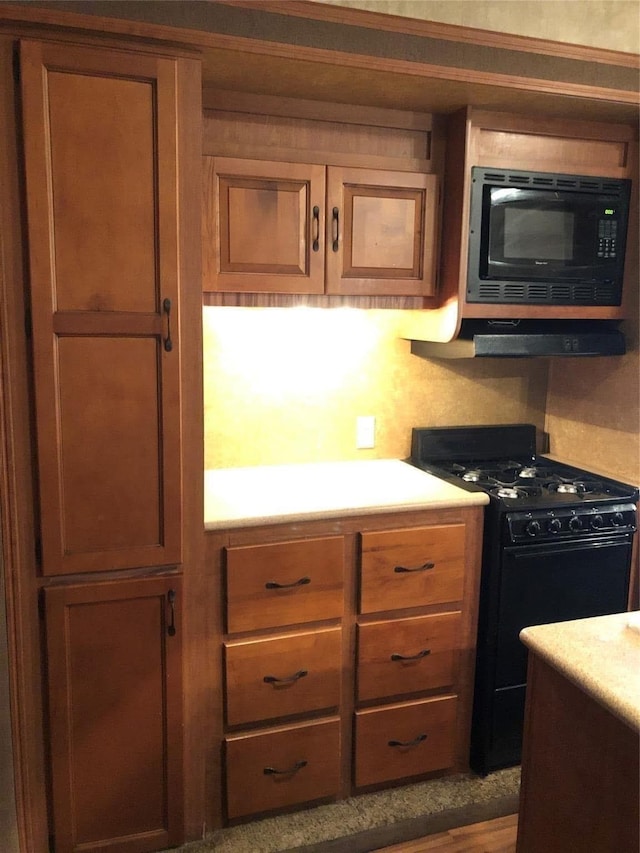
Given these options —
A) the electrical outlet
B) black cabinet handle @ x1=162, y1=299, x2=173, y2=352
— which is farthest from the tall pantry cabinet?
the electrical outlet

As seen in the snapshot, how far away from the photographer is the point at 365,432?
9.16ft

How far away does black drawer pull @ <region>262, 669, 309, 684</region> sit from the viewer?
2182 millimetres

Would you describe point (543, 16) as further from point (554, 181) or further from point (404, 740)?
point (404, 740)

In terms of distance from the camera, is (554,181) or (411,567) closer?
(411,567)

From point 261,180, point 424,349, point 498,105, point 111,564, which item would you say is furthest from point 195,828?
point 498,105

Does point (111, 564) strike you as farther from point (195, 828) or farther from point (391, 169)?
point (391, 169)

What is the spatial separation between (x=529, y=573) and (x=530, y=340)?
0.79m

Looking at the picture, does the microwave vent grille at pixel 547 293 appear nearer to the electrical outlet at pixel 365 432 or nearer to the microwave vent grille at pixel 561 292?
the microwave vent grille at pixel 561 292

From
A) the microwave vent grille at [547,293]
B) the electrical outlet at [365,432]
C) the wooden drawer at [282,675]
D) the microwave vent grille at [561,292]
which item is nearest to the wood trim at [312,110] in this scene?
the microwave vent grille at [547,293]

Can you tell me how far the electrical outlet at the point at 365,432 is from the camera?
2.78 m

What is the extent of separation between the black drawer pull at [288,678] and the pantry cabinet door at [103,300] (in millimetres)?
551

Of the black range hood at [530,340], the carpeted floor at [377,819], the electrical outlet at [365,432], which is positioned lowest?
the carpeted floor at [377,819]

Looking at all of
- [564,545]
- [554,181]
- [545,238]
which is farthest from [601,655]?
[554,181]

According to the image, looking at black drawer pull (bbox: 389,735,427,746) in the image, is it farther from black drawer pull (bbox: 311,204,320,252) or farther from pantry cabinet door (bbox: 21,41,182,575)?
black drawer pull (bbox: 311,204,320,252)
